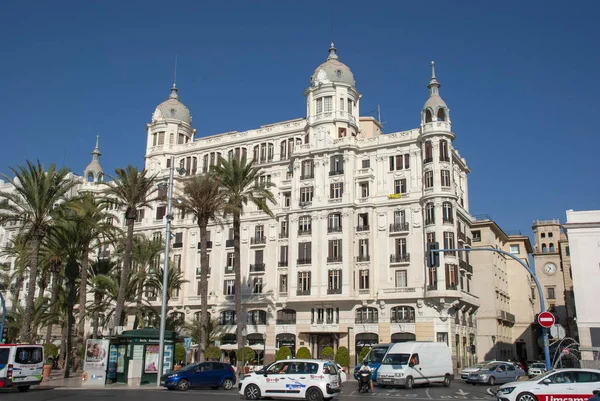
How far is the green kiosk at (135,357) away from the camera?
1268 inches

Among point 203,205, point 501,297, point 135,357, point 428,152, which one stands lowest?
point 135,357

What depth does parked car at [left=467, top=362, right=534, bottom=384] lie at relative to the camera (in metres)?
35.5

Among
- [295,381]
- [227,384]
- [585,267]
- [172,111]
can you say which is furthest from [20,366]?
[172,111]

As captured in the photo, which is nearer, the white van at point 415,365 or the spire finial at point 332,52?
the white van at point 415,365

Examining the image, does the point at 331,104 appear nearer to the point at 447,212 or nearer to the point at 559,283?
the point at 447,212

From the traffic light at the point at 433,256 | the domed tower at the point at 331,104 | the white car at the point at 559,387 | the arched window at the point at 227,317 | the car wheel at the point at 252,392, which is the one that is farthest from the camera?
the arched window at the point at 227,317

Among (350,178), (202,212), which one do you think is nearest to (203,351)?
(202,212)

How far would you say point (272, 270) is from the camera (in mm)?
59938

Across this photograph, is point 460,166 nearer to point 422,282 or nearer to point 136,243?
point 422,282

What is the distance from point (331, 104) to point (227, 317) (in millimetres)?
24958

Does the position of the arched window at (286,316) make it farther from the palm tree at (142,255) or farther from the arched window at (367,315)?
the palm tree at (142,255)

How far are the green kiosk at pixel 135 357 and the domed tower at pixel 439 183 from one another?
2732cm

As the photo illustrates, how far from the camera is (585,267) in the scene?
43812 millimetres

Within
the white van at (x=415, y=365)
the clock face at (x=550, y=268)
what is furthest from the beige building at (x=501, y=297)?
the white van at (x=415, y=365)
